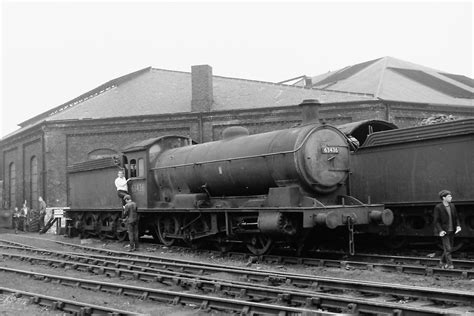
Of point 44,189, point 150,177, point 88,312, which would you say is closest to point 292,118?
point 150,177

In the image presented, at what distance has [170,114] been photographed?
26.4 metres

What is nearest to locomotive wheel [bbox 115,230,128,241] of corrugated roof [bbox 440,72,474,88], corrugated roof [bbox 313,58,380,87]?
corrugated roof [bbox 313,58,380,87]

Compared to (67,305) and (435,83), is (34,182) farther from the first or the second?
(67,305)

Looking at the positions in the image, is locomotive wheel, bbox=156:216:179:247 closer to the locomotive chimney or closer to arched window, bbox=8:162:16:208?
the locomotive chimney

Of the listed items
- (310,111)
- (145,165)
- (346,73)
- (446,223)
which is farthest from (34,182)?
(446,223)

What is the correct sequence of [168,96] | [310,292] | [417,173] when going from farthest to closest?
1. [168,96]
2. [417,173]
3. [310,292]

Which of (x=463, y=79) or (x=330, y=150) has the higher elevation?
(x=463, y=79)

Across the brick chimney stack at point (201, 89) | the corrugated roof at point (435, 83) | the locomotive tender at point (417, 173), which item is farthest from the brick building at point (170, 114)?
the locomotive tender at point (417, 173)

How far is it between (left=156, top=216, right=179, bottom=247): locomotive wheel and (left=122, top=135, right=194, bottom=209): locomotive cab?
→ 0.52 metres

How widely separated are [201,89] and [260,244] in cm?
1536

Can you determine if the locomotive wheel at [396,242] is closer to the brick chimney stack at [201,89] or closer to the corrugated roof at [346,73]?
the brick chimney stack at [201,89]

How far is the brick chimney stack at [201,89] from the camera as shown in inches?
1043

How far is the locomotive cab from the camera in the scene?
15.6 meters

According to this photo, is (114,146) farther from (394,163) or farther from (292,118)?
(394,163)
